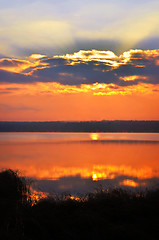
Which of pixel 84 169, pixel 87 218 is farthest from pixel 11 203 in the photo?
pixel 84 169

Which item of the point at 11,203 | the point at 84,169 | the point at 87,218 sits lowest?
the point at 87,218

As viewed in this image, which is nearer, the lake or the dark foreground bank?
the dark foreground bank

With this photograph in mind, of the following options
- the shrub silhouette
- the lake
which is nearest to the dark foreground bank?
the shrub silhouette

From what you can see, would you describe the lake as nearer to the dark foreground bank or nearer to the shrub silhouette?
the shrub silhouette

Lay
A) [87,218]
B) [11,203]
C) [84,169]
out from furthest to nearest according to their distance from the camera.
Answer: [84,169], [11,203], [87,218]

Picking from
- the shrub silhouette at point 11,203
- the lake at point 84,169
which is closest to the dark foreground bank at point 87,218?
the shrub silhouette at point 11,203

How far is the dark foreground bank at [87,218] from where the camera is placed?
8078 millimetres

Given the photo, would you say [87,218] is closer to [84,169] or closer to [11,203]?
[11,203]

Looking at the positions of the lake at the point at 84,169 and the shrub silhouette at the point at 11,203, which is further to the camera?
the lake at the point at 84,169

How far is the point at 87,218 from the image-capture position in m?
8.98

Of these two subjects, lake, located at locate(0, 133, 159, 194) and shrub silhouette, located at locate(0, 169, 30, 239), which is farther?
lake, located at locate(0, 133, 159, 194)

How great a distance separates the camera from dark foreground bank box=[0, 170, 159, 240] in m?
8.08

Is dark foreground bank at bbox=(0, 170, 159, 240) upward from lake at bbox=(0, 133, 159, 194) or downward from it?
downward

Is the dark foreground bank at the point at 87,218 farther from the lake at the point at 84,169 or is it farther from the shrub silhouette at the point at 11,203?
the lake at the point at 84,169
